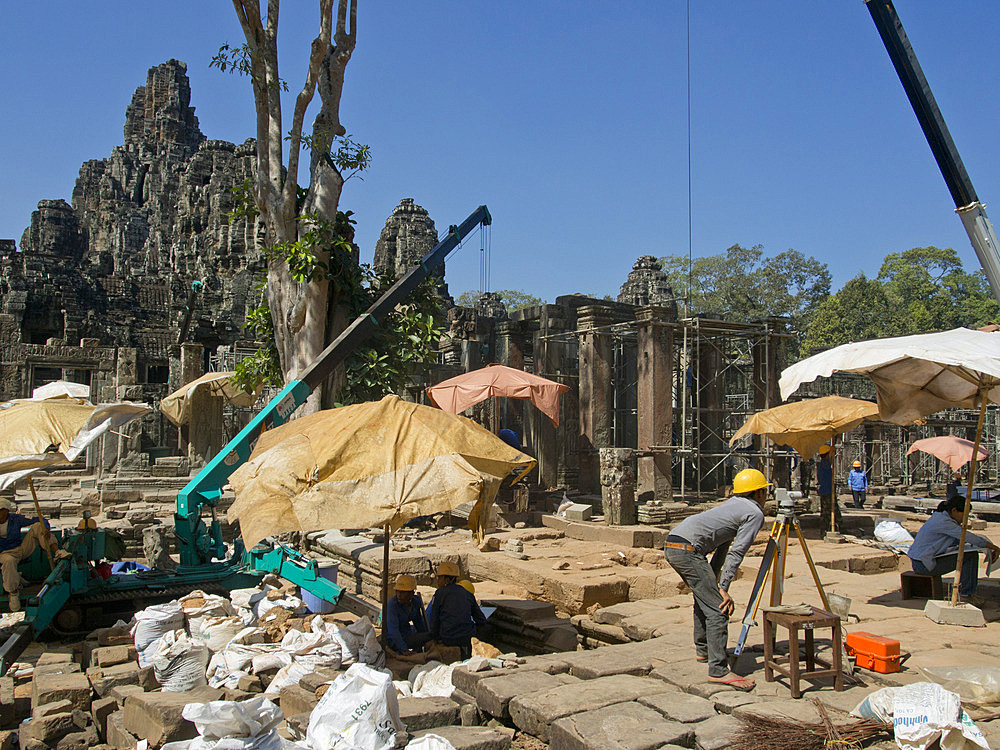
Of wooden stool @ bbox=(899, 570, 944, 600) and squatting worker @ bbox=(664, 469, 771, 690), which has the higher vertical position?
squatting worker @ bbox=(664, 469, 771, 690)

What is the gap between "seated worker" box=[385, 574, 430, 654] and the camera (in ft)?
20.4

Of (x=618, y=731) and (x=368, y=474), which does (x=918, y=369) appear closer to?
(x=618, y=731)

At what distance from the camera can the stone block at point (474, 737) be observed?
14.3 feet

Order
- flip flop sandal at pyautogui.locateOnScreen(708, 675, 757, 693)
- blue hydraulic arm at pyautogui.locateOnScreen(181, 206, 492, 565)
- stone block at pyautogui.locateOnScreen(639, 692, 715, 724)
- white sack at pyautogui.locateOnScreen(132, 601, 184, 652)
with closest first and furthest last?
stone block at pyautogui.locateOnScreen(639, 692, 715, 724)
flip flop sandal at pyautogui.locateOnScreen(708, 675, 757, 693)
white sack at pyautogui.locateOnScreen(132, 601, 184, 652)
blue hydraulic arm at pyautogui.locateOnScreen(181, 206, 492, 565)

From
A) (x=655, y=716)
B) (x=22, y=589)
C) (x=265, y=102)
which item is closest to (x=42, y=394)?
(x=22, y=589)

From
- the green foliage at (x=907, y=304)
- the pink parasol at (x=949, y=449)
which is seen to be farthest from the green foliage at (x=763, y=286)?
the pink parasol at (x=949, y=449)

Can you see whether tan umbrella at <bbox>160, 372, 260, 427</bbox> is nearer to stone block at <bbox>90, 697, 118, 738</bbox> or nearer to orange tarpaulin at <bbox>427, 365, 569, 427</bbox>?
orange tarpaulin at <bbox>427, 365, 569, 427</bbox>

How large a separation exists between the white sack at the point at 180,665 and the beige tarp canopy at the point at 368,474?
4.47 feet

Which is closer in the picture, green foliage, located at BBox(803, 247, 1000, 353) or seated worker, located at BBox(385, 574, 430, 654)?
seated worker, located at BBox(385, 574, 430, 654)

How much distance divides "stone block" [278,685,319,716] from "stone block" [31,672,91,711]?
4.28 feet

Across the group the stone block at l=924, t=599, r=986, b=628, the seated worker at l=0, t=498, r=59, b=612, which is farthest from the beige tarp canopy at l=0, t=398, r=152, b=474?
the stone block at l=924, t=599, r=986, b=628

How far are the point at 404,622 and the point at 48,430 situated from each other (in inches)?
135

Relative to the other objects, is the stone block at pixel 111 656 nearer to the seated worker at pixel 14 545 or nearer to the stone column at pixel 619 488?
the seated worker at pixel 14 545

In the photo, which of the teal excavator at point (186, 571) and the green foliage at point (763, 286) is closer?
the teal excavator at point (186, 571)
